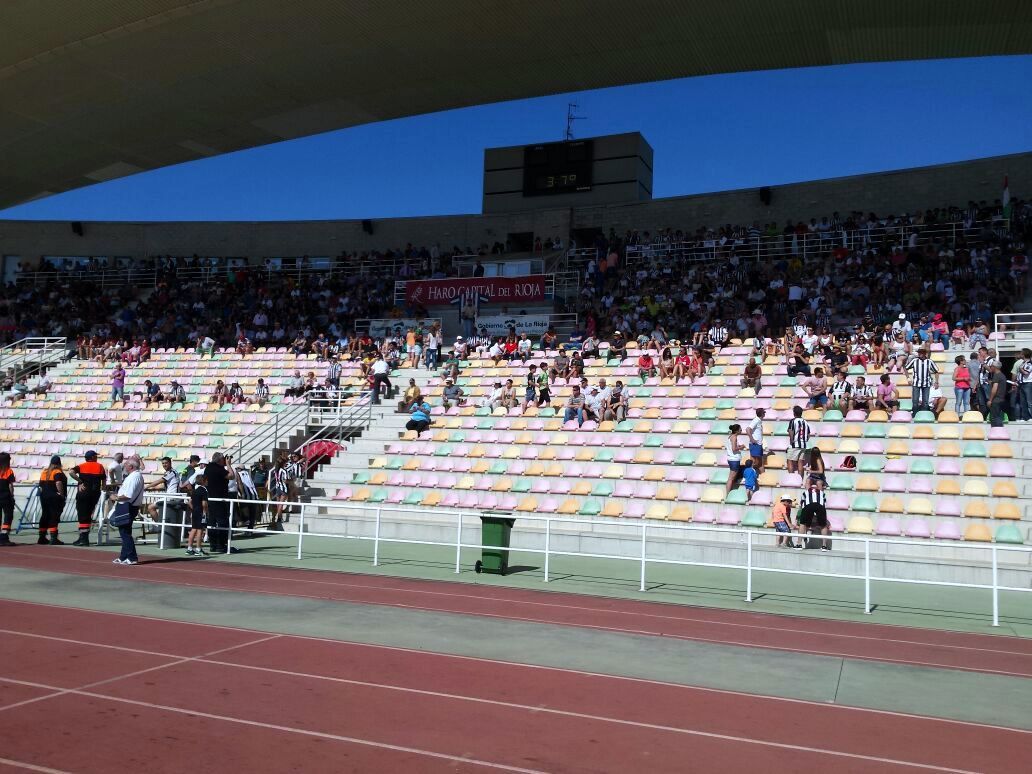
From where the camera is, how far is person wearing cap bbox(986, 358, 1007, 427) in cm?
1676

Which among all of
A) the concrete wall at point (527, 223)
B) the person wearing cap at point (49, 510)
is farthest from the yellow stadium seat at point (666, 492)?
the concrete wall at point (527, 223)

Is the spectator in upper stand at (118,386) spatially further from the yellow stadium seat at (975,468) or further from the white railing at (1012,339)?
the white railing at (1012,339)

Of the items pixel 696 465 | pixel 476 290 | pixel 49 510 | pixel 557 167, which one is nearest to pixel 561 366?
pixel 696 465

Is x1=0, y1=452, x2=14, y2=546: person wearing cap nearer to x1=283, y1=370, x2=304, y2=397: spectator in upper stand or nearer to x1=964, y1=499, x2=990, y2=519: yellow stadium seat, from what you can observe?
x1=283, y1=370, x2=304, y2=397: spectator in upper stand

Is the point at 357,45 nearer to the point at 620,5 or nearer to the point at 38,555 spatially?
the point at 620,5

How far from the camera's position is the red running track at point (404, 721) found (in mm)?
5211

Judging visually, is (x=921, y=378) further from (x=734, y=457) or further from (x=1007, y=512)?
(x=734, y=457)

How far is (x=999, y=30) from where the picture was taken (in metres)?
25.7

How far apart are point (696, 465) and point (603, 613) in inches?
320

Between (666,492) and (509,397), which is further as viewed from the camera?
(509,397)

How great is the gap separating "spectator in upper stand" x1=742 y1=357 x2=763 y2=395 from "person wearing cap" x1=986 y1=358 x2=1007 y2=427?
4894 millimetres

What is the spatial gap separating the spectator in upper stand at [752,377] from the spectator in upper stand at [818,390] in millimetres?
1654

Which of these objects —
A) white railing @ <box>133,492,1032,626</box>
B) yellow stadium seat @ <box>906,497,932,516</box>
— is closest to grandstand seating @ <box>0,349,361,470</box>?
white railing @ <box>133,492,1032,626</box>

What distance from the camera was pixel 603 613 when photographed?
34.1 feet
